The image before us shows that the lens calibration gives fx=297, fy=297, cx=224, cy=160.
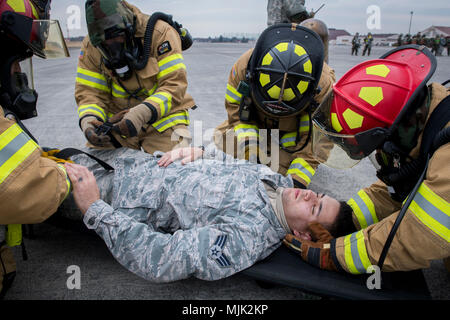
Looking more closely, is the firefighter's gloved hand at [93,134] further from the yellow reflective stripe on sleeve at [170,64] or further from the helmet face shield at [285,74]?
the helmet face shield at [285,74]

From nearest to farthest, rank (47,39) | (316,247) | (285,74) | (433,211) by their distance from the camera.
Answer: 1. (433,211)
2. (316,247)
3. (47,39)
4. (285,74)

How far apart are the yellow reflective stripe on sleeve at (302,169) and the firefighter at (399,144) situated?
0.99m

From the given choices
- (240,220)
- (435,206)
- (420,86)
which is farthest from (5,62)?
(435,206)

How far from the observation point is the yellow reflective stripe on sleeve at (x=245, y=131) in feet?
9.01

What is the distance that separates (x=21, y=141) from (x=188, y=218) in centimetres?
101

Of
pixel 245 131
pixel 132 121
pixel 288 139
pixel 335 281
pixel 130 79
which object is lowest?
pixel 335 281

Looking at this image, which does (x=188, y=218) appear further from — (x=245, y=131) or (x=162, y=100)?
(x=162, y=100)

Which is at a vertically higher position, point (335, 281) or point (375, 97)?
point (375, 97)

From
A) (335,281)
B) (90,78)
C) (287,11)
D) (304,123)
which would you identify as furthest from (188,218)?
(287,11)

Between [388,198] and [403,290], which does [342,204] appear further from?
[403,290]

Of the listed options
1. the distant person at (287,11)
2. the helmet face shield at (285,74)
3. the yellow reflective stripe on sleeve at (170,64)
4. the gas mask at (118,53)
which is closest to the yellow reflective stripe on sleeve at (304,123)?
the helmet face shield at (285,74)

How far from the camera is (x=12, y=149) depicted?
1.29 metres

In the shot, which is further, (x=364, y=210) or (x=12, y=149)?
(x=364, y=210)

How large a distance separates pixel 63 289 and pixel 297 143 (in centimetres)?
224
